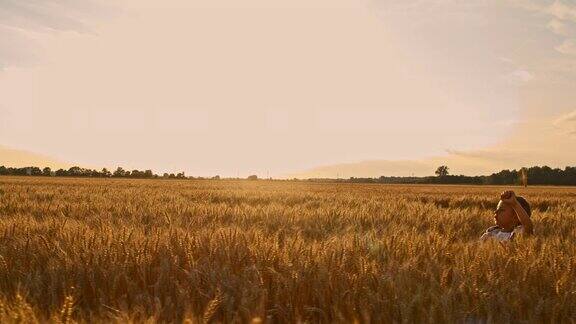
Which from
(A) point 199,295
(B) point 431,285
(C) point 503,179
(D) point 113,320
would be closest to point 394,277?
(B) point 431,285

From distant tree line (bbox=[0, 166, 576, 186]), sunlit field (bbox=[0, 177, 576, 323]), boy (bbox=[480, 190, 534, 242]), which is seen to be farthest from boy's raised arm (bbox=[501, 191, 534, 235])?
distant tree line (bbox=[0, 166, 576, 186])

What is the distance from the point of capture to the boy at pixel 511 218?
5.45 metres

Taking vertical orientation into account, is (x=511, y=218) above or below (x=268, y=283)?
above

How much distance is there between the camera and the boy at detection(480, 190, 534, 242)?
5449 mm

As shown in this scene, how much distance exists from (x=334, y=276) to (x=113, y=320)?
1171 mm

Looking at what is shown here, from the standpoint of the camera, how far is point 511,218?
5711 millimetres

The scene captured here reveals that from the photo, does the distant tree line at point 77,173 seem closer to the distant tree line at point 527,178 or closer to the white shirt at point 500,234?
the distant tree line at point 527,178

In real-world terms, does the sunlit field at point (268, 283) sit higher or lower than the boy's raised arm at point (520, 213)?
lower

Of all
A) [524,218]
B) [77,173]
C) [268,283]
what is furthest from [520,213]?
[77,173]

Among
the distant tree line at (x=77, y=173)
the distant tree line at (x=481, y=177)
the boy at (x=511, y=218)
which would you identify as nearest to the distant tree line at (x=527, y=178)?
the distant tree line at (x=481, y=177)

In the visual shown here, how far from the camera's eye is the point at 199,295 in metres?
2.30

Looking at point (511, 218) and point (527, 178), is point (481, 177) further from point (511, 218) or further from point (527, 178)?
point (511, 218)

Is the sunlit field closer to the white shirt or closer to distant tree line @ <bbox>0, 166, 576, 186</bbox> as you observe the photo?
the white shirt

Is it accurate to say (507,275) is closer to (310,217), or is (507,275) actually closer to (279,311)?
(279,311)
